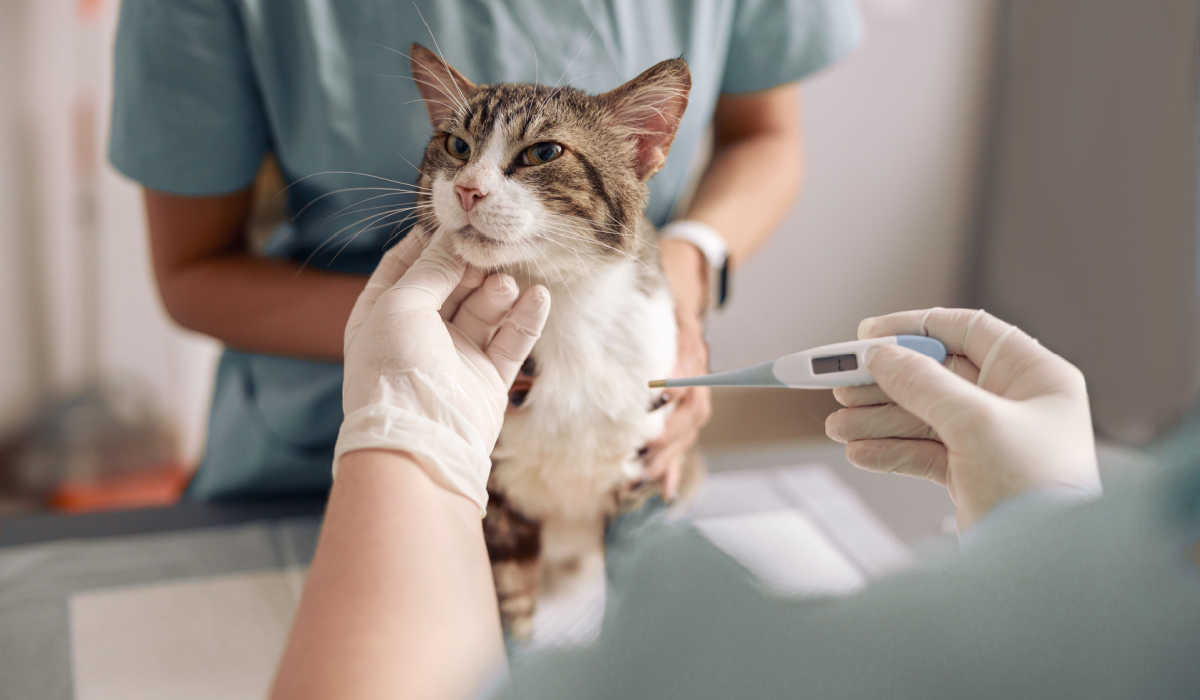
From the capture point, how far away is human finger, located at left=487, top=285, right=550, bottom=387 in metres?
0.51

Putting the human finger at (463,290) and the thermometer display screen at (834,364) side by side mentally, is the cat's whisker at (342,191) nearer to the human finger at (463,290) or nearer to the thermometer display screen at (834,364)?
the human finger at (463,290)

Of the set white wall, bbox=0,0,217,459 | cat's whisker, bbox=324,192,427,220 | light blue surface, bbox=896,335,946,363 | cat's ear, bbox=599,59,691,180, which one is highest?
cat's ear, bbox=599,59,691,180

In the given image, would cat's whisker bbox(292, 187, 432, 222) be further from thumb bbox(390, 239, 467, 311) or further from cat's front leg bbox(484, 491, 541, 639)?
cat's front leg bbox(484, 491, 541, 639)

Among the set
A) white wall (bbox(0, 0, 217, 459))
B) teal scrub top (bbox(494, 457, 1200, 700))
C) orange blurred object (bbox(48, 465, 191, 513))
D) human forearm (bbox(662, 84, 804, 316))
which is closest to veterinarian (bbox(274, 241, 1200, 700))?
teal scrub top (bbox(494, 457, 1200, 700))

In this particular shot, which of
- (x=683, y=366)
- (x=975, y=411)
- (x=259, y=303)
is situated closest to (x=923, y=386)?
(x=975, y=411)

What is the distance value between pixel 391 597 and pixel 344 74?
1.16 feet

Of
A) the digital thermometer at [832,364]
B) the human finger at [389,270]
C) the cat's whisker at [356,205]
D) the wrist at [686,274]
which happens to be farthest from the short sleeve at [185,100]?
the digital thermometer at [832,364]

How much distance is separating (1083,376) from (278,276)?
0.58 metres

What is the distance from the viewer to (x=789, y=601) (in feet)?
1.34

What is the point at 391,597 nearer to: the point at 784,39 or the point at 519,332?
the point at 519,332

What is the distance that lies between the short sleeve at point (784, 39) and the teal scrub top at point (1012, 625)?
14.9 inches

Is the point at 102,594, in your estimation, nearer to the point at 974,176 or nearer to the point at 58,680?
the point at 58,680

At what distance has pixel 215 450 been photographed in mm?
933

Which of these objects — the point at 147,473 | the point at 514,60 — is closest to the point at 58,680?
the point at 514,60
